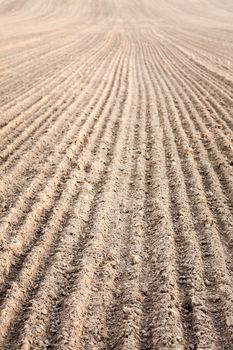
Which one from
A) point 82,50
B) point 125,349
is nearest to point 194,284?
point 125,349

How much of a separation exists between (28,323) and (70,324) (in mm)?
419

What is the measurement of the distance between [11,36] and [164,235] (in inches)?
871

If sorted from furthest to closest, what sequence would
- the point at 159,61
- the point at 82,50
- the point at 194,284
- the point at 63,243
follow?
the point at 82,50
the point at 159,61
the point at 63,243
the point at 194,284

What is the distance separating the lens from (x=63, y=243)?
5.28 m

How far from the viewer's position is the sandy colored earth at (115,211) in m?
4.10

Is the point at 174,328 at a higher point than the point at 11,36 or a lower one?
lower

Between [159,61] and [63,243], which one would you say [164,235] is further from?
[159,61]

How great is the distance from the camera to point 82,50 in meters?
21.3

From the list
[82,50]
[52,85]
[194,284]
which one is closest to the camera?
[194,284]

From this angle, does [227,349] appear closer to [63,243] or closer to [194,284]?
[194,284]

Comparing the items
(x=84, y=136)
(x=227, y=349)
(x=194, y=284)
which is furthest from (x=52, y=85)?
(x=227, y=349)

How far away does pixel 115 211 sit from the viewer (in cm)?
620

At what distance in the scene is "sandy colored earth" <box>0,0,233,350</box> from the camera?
4.10 meters

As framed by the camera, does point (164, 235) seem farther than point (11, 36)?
No
